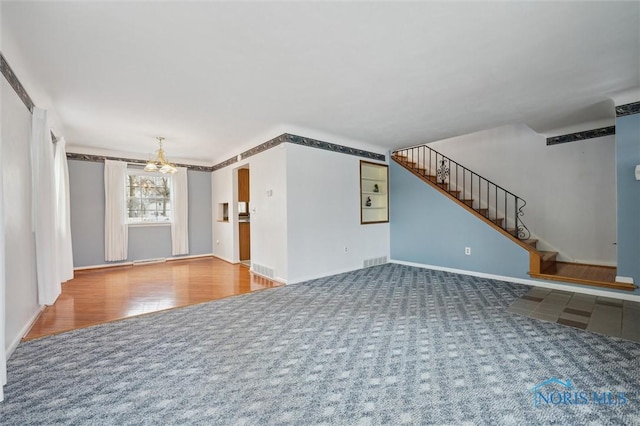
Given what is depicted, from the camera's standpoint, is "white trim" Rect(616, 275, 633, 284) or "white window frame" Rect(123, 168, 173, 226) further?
"white window frame" Rect(123, 168, 173, 226)

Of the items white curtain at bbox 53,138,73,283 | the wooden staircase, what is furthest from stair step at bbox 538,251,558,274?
white curtain at bbox 53,138,73,283

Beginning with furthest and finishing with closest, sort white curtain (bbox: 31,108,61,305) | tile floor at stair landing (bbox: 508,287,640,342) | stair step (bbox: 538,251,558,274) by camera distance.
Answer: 1. stair step (bbox: 538,251,558,274)
2. white curtain (bbox: 31,108,61,305)
3. tile floor at stair landing (bbox: 508,287,640,342)

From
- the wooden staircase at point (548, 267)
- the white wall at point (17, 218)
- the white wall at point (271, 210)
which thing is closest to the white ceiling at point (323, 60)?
the white wall at point (17, 218)

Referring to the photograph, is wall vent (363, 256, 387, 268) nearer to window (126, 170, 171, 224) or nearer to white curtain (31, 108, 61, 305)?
white curtain (31, 108, 61, 305)

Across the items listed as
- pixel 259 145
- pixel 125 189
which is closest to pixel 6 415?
pixel 259 145

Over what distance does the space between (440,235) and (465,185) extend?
68.0 inches

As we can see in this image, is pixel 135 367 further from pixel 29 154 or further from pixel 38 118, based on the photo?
pixel 38 118

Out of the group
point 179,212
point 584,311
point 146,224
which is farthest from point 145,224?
point 584,311

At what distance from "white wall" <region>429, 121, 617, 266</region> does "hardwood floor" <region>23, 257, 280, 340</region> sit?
5251 millimetres

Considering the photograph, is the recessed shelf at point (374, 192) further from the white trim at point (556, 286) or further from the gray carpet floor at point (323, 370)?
the gray carpet floor at point (323, 370)

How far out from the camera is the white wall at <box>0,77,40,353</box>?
2365 mm

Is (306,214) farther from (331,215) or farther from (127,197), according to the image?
(127,197)

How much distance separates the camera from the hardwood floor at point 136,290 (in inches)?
125

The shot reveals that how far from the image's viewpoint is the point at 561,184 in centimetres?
514
